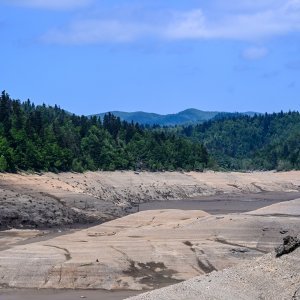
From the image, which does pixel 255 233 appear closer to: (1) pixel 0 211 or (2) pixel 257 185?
(1) pixel 0 211

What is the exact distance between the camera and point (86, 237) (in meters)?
55.5

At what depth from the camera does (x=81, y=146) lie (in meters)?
136

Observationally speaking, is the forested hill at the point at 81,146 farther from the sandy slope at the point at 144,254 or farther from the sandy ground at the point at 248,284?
the sandy ground at the point at 248,284

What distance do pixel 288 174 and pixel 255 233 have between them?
118 meters

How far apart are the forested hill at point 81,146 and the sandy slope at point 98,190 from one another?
9.68ft

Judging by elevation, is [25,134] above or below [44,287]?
above

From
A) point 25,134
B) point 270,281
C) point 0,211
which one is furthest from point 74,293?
point 25,134

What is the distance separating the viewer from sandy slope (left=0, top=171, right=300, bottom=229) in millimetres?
74250

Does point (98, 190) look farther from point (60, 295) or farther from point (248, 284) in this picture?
point (248, 284)

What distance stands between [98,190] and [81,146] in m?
33.7

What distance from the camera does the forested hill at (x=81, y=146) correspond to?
104425 mm

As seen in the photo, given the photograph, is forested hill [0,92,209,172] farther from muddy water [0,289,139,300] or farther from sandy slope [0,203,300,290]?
muddy water [0,289,139,300]

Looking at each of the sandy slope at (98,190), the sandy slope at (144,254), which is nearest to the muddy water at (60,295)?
the sandy slope at (144,254)

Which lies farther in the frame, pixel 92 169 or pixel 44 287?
pixel 92 169
